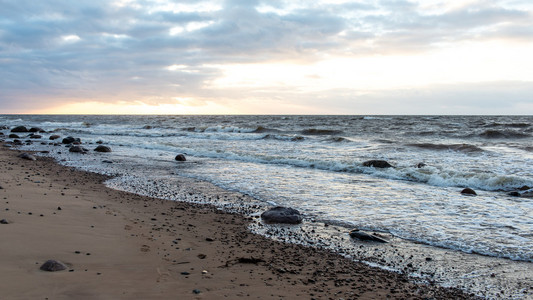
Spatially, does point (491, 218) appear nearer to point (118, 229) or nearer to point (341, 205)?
point (341, 205)

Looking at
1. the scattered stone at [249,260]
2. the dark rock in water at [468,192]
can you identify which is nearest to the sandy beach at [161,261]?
the scattered stone at [249,260]

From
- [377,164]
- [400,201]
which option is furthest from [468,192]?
[377,164]

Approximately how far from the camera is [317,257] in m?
4.88

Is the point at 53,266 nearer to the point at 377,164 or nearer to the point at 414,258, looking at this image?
the point at 414,258

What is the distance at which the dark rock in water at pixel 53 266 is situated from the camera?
370 centimetres

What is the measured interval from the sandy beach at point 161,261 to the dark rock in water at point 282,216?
1.76ft

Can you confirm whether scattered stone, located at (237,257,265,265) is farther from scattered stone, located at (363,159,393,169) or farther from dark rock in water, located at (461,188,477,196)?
scattered stone, located at (363,159,393,169)

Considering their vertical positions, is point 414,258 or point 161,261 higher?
point 161,261

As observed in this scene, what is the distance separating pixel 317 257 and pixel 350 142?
1982cm

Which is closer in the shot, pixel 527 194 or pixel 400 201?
pixel 400 201

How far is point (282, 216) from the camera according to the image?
6578 mm

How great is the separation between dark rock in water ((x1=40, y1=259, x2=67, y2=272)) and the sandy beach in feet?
0.20

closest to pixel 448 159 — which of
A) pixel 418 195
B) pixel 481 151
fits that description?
pixel 481 151

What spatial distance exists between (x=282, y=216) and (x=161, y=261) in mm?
2698
